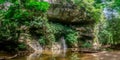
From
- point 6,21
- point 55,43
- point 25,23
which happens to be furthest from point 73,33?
point 6,21

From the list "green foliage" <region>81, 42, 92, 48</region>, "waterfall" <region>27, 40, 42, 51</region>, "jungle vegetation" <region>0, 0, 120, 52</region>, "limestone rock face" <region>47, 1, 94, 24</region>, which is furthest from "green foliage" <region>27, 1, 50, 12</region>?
"green foliage" <region>81, 42, 92, 48</region>

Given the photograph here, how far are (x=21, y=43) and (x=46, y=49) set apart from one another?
10.4 ft

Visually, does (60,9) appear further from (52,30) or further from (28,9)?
(28,9)

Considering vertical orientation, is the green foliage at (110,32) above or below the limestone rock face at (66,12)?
below

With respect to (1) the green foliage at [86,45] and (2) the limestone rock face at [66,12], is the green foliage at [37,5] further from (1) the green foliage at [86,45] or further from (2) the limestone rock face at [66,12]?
(1) the green foliage at [86,45]

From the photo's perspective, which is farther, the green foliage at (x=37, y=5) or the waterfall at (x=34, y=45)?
the waterfall at (x=34, y=45)

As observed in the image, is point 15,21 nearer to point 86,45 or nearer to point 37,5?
point 37,5

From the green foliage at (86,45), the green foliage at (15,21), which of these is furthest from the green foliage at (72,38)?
the green foliage at (15,21)

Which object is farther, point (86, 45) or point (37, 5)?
point (86, 45)

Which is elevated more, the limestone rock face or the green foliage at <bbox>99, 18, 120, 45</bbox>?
the limestone rock face

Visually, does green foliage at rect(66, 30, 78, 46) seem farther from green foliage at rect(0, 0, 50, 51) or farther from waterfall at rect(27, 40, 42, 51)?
green foliage at rect(0, 0, 50, 51)

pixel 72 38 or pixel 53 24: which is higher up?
pixel 53 24

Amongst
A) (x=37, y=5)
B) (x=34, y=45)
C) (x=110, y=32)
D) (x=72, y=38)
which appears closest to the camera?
(x=37, y=5)

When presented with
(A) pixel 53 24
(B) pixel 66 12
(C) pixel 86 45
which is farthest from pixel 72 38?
(B) pixel 66 12
